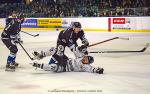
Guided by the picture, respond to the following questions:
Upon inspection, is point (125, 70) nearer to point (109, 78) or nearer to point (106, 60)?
point (109, 78)

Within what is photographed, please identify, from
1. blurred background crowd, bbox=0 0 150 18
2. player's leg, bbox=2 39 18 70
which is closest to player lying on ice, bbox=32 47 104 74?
player's leg, bbox=2 39 18 70

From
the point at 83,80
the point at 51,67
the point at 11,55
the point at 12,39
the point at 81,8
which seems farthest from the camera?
the point at 81,8

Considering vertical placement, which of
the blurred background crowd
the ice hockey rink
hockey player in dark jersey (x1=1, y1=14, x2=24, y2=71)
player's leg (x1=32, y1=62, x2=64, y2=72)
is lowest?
the ice hockey rink

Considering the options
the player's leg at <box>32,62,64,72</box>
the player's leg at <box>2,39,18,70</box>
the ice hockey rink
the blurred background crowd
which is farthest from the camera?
the blurred background crowd

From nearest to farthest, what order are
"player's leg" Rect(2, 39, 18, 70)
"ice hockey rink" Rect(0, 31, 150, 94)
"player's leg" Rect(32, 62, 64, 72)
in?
1. "ice hockey rink" Rect(0, 31, 150, 94)
2. "player's leg" Rect(32, 62, 64, 72)
3. "player's leg" Rect(2, 39, 18, 70)

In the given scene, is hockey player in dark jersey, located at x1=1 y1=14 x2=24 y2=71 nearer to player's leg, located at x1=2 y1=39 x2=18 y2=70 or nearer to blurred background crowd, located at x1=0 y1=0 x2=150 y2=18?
player's leg, located at x1=2 y1=39 x2=18 y2=70

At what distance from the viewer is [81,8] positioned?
79.5 feet

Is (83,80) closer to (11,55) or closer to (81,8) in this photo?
(11,55)

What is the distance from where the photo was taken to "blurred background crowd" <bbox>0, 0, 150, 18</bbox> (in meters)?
22.6

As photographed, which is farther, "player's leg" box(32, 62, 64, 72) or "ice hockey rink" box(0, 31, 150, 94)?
"player's leg" box(32, 62, 64, 72)

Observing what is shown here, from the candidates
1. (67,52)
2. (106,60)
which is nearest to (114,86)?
(106,60)

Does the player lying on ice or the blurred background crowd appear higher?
the blurred background crowd

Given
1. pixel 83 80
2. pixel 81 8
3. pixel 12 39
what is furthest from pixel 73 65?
pixel 81 8

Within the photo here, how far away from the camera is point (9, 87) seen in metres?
7.63
